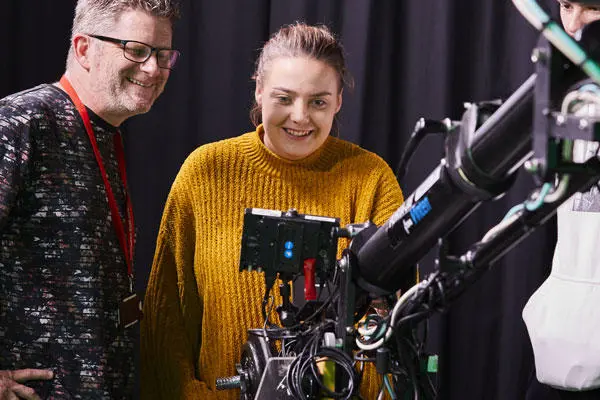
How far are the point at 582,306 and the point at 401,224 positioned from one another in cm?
72

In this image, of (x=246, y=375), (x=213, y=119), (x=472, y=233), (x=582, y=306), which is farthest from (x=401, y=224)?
(x=213, y=119)

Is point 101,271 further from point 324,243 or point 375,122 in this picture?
point 375,122

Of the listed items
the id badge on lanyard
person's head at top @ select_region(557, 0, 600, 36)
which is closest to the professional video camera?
the id badge on lanyard

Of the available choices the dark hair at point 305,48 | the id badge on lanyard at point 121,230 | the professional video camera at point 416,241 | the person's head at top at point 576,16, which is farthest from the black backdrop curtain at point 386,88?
the professional video camera at point 416,241

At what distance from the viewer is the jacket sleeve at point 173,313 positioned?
5.43 ft

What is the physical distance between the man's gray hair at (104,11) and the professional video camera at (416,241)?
64 cm

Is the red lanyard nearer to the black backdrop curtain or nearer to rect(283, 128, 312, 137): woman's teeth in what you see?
rect(283, 128, 312, 137): woman's teeth

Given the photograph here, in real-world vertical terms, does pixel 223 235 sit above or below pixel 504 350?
above

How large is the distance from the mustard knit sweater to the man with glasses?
0.33 feet

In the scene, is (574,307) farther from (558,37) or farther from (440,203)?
(558,37)

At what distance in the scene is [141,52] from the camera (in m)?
1.61

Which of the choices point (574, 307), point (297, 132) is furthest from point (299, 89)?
point (574, 307)

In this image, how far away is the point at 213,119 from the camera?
2436 millimetres

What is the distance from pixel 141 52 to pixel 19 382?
2.26 feet
